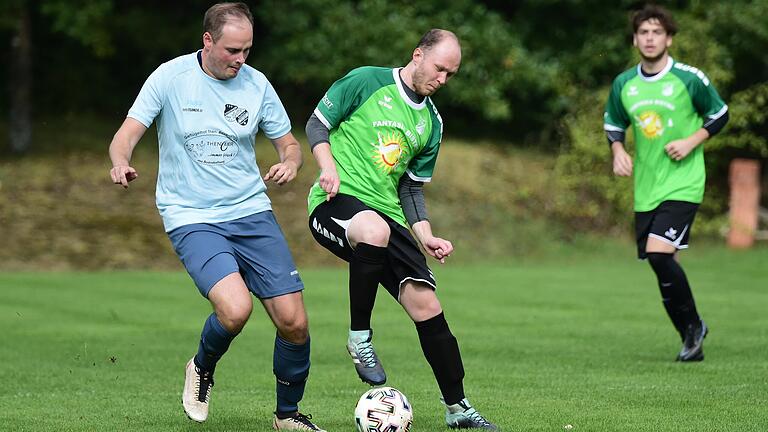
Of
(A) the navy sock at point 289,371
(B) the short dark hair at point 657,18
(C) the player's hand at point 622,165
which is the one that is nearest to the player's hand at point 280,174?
(A) the navy sock at point 289,371

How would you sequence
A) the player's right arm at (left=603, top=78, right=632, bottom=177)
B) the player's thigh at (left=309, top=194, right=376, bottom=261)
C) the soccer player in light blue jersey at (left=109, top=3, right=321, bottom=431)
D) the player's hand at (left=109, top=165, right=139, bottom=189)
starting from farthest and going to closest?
1. the player's right arm at (left=603, top=78, right=632, bottom=177)
2. the player's thigh at (left=309, top=194, right=376, bottom=261)
3. the soccer player in light blue jersey at (left=109, top=3, right=321, bottom=431)
4. the player's hand at (left=109, top=165, right=139, bottom=189)

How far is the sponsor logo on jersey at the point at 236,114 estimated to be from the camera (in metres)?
6.75

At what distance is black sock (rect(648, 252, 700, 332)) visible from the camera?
9953 mm

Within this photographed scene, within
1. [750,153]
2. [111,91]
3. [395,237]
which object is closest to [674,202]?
[395,237]

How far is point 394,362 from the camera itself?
34.3 ft

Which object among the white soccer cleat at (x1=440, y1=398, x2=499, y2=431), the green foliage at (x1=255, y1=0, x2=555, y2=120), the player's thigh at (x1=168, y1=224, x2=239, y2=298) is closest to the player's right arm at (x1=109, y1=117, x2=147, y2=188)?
the player's thigh at (x1=168, y1=224, x2=239, y2=298)

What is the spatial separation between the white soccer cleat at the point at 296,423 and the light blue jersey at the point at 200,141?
1.12 metres

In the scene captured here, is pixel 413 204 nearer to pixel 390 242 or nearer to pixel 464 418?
pixel 390 242

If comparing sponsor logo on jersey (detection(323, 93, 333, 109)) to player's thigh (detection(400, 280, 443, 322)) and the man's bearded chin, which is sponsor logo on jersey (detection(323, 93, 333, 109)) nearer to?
player's thigh (detection(400, 280, 443, 322))

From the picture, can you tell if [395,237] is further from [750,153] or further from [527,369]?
[750,153]

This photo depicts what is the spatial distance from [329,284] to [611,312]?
4592 millimetres

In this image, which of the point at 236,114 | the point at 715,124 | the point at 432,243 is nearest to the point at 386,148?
the point at 432,243

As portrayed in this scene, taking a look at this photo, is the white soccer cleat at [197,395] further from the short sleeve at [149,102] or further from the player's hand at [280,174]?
the short sleeve at [149,102]

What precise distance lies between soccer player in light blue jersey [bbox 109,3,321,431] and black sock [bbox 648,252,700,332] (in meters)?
3.97
